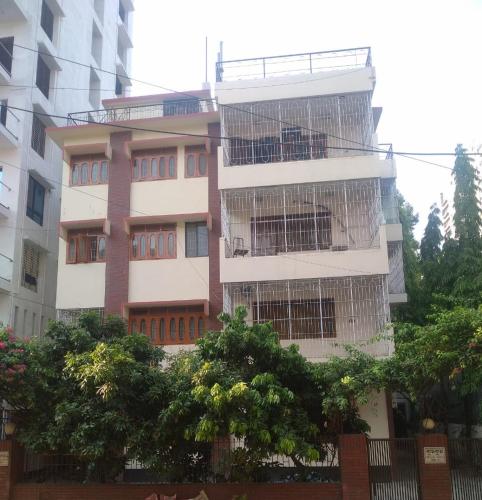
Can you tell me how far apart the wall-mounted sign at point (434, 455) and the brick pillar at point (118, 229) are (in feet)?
32.8

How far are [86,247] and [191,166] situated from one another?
14.5 ft

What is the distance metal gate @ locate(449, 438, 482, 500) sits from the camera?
1126cm

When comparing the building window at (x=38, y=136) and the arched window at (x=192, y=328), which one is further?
the building window at (x=38, y=136)

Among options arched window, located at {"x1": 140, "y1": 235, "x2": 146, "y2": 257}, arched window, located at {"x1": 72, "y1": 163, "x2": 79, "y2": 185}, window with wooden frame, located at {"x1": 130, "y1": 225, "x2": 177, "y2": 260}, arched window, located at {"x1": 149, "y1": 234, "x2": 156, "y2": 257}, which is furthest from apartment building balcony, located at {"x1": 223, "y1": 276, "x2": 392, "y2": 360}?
arched window, located at {"x1": 72, "y1": 163, "x2": 79, "y2": 185}

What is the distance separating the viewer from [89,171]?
1898cm

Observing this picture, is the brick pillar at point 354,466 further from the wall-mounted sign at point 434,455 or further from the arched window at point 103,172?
the arched window at point 103,172

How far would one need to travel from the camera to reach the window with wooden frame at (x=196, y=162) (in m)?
18.3

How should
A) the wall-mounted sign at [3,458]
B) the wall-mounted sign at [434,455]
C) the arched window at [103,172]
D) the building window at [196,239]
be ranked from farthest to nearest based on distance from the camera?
the arched window at [103,172] → the building window at [196,239] → the wall-mounted sign at [3,458] → the wall-mounted sign at [434,455]

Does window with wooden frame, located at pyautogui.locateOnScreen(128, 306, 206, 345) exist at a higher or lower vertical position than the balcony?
lower

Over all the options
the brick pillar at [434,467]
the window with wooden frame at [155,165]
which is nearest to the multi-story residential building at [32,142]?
the window with wooden frame at [155,165]

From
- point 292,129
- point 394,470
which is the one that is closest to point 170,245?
point 292,129

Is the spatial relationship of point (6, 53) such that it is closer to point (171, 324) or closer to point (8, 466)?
point (171, 324)

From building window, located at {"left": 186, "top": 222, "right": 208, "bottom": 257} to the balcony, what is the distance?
7.30ft

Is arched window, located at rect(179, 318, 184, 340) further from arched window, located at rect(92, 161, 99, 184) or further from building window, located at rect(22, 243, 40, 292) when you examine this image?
building window, located at rect(22, 243, 40, 292)
